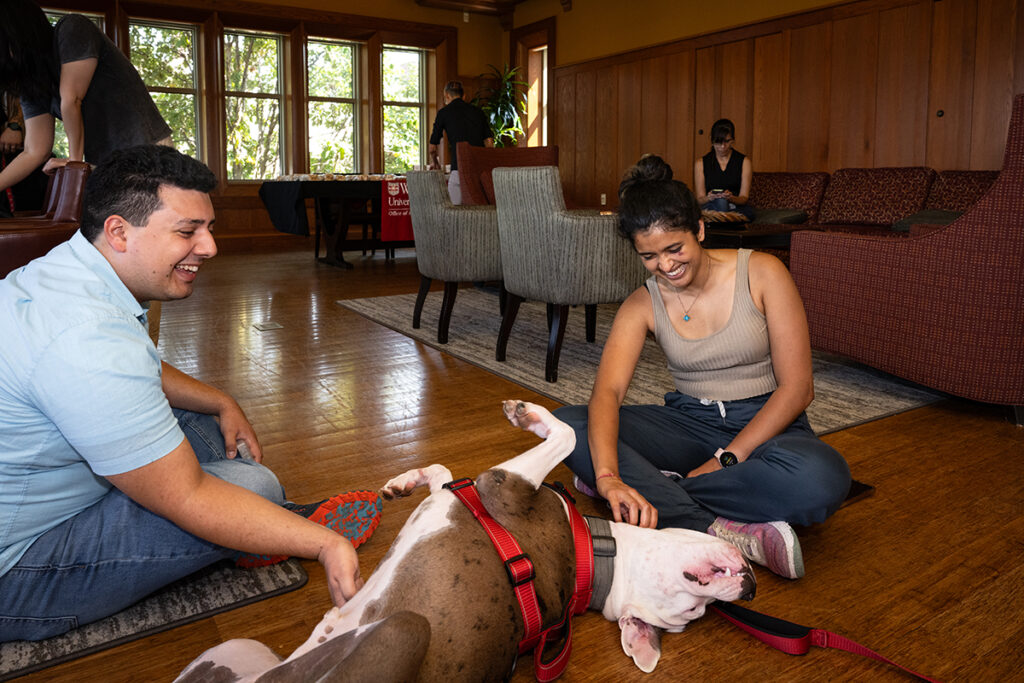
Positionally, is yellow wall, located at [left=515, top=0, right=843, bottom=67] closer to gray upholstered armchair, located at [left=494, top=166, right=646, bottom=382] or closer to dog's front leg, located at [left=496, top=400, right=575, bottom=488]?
gray upholstered armchair, located at [left=494, top=166, right=646, bottom=382]

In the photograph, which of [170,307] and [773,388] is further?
[170,307]

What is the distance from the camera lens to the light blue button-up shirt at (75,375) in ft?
3.25

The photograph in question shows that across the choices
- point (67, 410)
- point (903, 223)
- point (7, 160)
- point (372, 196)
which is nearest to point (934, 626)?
point (67, 410)

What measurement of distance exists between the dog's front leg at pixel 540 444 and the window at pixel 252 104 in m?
8.66

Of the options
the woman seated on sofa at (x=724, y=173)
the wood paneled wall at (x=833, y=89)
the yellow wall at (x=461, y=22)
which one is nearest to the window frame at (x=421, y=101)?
the yellow wall at (x=461, y=22)

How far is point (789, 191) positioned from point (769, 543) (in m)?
5.34

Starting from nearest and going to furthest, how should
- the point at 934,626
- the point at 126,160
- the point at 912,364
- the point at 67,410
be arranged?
the point at 67,410 → the point at 126,160 → the point at 934,626 → the point at 912,364

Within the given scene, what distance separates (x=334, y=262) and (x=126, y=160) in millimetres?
5921

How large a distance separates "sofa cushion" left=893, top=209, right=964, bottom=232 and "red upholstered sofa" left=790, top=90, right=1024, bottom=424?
2.28 meters

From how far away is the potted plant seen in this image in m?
9.74

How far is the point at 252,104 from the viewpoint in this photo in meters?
9.20

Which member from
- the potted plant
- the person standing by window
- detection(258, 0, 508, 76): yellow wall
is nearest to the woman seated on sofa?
the person standing by window

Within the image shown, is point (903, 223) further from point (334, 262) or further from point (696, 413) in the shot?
point (334, 262)

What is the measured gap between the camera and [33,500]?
116cm
